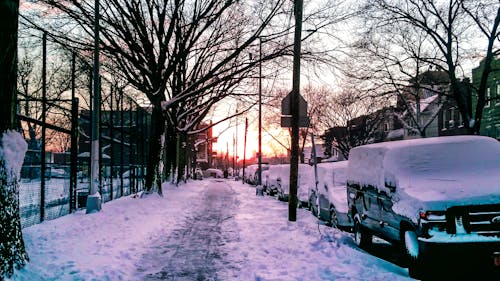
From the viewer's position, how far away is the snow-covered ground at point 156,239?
7.16m

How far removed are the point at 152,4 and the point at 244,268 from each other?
50.0 feet

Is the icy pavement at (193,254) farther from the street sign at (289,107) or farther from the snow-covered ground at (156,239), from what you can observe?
the street sign at (289,107)

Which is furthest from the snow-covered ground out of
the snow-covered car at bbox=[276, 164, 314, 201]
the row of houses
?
the row of houses

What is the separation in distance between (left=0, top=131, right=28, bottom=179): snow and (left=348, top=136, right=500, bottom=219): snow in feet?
18.9

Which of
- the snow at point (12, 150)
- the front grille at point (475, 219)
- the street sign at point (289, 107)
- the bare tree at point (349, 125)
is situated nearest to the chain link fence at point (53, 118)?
the snow at point (12, 150)

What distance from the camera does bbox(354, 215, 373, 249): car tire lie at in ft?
33.2

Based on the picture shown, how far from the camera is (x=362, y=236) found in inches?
404

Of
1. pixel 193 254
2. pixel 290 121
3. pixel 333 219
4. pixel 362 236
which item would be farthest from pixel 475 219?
pixel 290 121

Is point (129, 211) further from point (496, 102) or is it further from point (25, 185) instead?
point (496, 102)

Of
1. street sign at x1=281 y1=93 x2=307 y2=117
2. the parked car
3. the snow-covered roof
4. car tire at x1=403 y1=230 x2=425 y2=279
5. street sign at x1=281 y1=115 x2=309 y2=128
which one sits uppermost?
street sign at x1=281 y1=93 x2=307 y2=117

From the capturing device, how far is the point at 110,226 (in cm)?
1167

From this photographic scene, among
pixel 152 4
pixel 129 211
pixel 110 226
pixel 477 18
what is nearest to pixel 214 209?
pixel 129 211

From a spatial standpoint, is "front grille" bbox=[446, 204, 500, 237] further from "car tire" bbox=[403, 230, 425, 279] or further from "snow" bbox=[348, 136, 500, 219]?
"car tire" bbox=[403, 230, 425, 279]

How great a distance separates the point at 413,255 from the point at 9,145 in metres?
5.93
